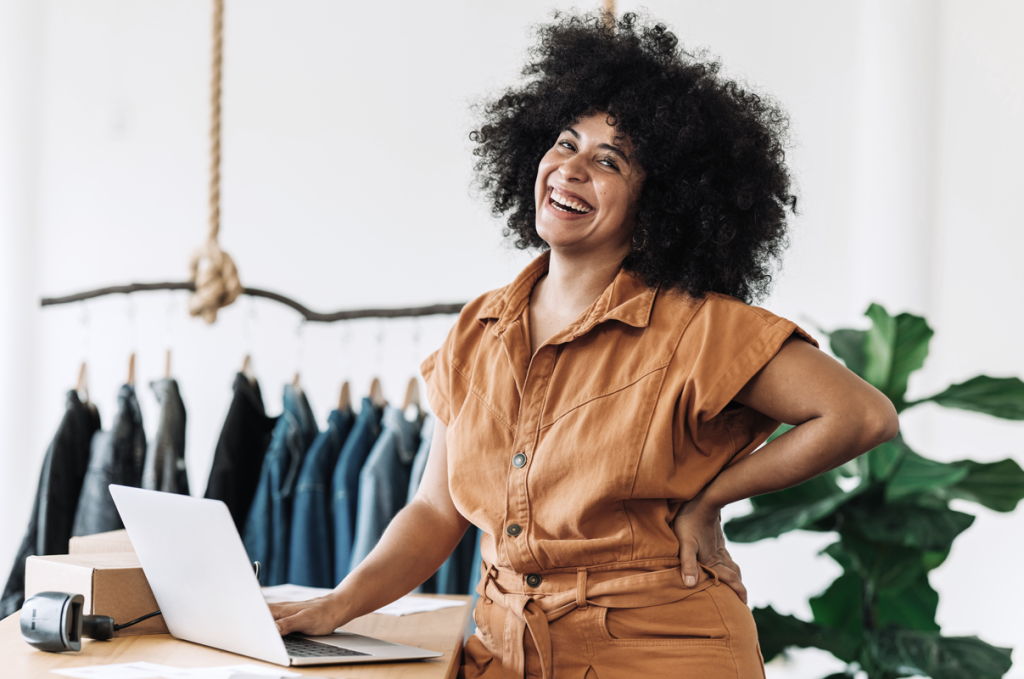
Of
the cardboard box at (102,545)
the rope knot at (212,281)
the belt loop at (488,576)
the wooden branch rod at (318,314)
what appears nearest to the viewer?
the belt loop at (488,576)

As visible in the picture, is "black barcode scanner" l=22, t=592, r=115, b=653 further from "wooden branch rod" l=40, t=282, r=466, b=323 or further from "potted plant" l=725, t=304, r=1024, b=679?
"potted plant" l=725, t=304, r=1024, b=679

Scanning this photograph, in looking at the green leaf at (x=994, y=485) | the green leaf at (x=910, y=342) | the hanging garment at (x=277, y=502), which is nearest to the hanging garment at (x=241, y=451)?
the hanging garment at (x=277, y=502)

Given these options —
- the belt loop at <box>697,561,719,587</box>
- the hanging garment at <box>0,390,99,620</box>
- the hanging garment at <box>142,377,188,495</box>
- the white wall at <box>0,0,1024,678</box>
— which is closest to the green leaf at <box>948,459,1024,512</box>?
the white wall at <box>0,0,1024,678</box>

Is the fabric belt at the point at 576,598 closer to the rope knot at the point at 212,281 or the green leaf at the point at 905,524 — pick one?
the green leaf at the point at 905,524

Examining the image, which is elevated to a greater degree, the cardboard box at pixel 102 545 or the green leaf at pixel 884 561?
the cardboard box at pixel 102 545

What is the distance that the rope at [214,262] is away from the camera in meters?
2.11

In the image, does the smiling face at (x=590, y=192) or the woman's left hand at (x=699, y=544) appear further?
the smiling face at (x=590, y=192)

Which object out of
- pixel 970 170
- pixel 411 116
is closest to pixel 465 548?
pixel 411 116

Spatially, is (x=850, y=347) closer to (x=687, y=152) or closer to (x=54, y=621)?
(x=687, y=152)

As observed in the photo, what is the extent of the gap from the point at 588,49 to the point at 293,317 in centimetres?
177

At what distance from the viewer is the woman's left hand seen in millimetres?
1277

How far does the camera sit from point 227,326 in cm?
310

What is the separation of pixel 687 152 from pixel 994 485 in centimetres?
125

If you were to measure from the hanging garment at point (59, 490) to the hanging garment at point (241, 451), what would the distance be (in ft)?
1.08
